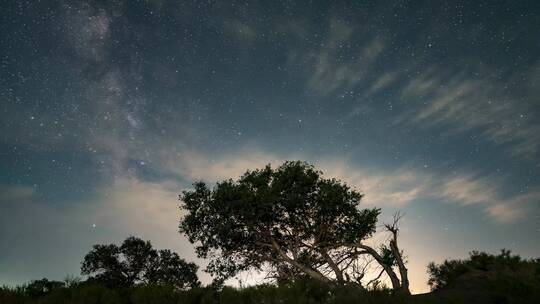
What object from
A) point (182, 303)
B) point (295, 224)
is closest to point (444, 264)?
point (295, 224)

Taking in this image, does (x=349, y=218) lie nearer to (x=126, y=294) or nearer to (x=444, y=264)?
(x=444, y=264)

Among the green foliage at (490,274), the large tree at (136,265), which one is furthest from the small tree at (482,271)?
the large tree at (136,265)

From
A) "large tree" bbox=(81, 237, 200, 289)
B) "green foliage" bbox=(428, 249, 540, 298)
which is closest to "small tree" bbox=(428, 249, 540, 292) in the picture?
"green foliage" bbox=(428, 249, 540, 298)

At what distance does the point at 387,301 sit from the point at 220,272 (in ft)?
50.1

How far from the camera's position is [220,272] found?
24.2 meters

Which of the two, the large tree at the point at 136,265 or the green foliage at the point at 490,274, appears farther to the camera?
the large tree at the point at 136,265

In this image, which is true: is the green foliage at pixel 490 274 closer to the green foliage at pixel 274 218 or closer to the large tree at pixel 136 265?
the green foliage at pixel 274 218

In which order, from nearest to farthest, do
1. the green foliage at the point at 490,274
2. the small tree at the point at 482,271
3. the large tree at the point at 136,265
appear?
the green foliage at the point at 490,274, the small tree at the point at 482,271, the large tree at the point at 136,265

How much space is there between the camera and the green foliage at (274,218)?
22.0 m

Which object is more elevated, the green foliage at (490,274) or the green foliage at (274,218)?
the green foliage at (274,218)

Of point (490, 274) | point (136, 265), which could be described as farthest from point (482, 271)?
point (136, 265)

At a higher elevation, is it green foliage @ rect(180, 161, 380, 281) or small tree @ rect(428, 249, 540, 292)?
green foliage @ rect(180, 161, 380, 281)

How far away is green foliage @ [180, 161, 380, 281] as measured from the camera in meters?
22.0

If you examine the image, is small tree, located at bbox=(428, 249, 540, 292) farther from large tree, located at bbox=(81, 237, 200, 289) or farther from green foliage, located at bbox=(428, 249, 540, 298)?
large tree, located at bbox=(81, 237, 200, 289)
